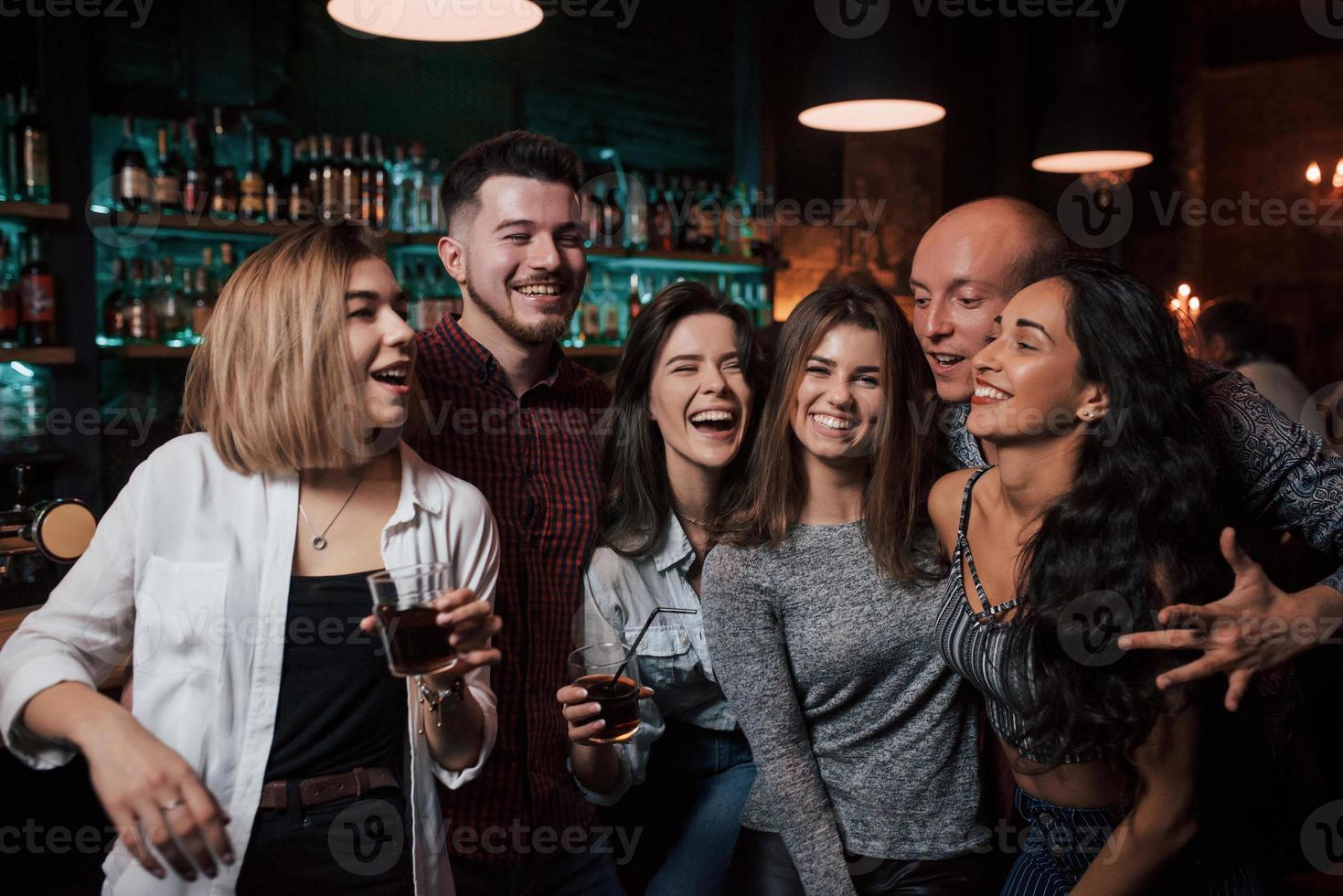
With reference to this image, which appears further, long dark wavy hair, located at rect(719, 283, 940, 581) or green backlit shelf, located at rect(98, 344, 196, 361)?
green backlit shelf, located at rect(98, 344, 196, 361)

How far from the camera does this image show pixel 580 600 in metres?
2.09

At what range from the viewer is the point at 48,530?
91.3 inches

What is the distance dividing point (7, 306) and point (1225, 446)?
3.17 metres

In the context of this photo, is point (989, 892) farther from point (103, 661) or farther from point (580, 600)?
point (103, 661)

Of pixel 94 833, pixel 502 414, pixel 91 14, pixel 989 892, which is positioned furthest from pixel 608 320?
pixel 989 892

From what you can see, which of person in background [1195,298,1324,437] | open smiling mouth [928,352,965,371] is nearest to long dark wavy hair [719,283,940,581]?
open smiling mouth [928,352,965,371]

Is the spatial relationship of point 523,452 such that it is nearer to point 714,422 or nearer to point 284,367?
point 714,422

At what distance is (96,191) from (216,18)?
2.91ft

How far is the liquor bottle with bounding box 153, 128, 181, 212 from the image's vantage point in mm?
3334

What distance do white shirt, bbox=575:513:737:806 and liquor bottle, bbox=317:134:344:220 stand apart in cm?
213

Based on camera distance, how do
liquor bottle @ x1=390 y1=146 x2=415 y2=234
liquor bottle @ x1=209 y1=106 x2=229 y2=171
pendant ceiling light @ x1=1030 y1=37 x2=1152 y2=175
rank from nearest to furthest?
liquor bottle @ x1=209 y1=106 x2=229 y2=171 < liquor bottle @ x1=390 y1=146 x2=415 y2=234 < pendant ceiling light @ x1=1030 y1=37 x2=1152 y2=175

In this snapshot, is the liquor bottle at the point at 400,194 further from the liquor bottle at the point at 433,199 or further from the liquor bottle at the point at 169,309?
the liquor bottle at the point at 169,309

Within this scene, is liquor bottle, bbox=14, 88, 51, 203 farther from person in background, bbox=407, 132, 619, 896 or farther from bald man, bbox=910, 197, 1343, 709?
bald man, bbox=910, 197, 1343, 709

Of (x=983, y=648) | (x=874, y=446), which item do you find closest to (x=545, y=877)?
(x=983, y=648)
